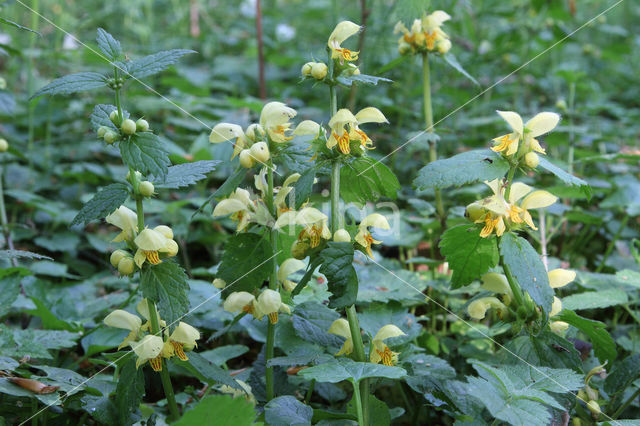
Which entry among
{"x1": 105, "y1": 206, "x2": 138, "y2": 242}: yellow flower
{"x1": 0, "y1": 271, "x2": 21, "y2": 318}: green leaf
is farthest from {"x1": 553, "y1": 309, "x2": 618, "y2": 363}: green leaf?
{"x1": 0, "y1": 271, "x2": 21, "y2": 318}: green leaf

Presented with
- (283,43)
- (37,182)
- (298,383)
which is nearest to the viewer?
(298,383)

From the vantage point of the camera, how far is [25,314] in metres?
1.66

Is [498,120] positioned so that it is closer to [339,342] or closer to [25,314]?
[339,342]

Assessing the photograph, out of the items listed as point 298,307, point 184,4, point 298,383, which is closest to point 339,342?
point 298,307

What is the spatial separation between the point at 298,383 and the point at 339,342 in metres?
0.22

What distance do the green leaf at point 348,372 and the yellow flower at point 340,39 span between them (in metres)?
0.58

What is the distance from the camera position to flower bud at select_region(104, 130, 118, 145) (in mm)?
965

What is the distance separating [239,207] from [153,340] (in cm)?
31

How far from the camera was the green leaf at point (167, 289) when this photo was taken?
965 millimetres

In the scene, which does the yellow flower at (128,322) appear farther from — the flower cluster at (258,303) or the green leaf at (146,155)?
the green leaf at (146,155)

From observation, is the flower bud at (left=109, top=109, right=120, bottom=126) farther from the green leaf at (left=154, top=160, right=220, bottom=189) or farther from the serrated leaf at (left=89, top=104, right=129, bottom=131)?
the green leaf at (left=154, top=160, right=220, bottom=189)

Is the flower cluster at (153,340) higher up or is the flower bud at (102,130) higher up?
the flower bud at (102,130)

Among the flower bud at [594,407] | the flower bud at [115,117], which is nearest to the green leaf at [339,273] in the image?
the flower bud at [115,117]

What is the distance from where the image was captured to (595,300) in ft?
4.53
